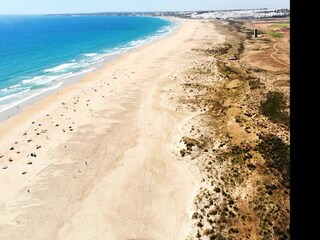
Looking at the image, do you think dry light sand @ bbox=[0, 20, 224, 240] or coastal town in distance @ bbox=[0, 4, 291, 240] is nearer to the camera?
coastal town in distance @ bbox=[0, 4, 291, 240]

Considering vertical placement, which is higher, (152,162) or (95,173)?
(95,173)

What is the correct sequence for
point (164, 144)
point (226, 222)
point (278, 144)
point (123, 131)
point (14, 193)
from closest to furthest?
1. point (226, 222)
2. point (14, 193)
3. point (278, 144)
4. point (164, 144)
5. point (123, 131)

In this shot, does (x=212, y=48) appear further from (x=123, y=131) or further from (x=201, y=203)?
(x=201, y=203)

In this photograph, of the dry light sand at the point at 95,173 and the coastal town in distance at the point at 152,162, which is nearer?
the coastal town in distance at the point at 152,162

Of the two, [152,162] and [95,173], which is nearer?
[95,173]
